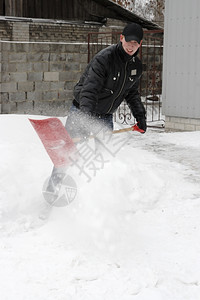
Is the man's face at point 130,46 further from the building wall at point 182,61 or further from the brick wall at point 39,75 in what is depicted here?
the brick wall at point 39,75

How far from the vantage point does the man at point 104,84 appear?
3762mm

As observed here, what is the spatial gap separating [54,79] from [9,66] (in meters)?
1.08

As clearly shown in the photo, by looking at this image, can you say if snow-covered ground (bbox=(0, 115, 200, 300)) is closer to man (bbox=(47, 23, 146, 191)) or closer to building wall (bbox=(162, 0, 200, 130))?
man (bbox=(47, 23, 146, 191))

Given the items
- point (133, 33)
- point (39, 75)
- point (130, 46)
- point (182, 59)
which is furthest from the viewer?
point (39, 75)

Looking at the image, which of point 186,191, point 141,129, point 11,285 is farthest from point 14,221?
point 186,191

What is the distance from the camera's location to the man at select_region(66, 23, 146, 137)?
375 centimetres

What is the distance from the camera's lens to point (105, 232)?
12.2 feet

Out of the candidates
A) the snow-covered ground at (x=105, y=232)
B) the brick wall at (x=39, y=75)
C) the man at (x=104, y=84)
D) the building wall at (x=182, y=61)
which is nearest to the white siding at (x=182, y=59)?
the building wall at (x=182, y=61)

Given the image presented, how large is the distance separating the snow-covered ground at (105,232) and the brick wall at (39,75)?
3054 millimetres

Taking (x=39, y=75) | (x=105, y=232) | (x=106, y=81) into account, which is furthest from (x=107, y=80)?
(x=39, y=75)

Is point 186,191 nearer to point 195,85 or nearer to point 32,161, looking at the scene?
point 32,161

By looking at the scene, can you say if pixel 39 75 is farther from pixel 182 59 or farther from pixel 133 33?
pixel 133 33

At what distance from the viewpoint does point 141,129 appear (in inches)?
174

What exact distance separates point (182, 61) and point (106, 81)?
4.38 metres
